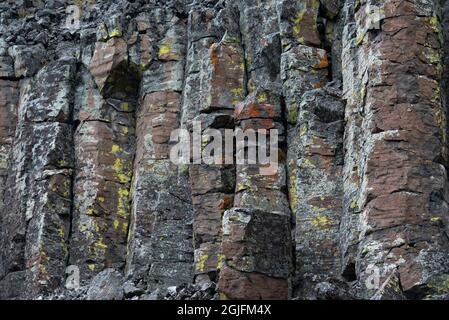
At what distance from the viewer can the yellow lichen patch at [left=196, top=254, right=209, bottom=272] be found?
61969 mm

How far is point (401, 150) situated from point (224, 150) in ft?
21.9

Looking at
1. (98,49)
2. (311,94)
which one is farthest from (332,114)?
(98,49)

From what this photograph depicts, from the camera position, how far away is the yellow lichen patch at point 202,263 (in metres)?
62.0

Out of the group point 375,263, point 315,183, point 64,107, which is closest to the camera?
point 375,263

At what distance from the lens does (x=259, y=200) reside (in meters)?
61.9

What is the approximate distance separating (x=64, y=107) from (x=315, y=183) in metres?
10.3

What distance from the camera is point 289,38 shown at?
2574 inches

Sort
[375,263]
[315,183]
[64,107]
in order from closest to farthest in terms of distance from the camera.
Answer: [375,263]
[315,183]
[64,107]

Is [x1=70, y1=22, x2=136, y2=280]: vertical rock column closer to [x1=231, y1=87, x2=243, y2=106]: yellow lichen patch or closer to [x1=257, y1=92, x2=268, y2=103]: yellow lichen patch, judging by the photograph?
[x1=231, y1=87, x2=243, y2=106]: yellow lichen patch

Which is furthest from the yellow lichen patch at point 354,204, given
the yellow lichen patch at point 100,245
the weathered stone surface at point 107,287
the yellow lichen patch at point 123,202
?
the yellow lichen patch at point 100,245

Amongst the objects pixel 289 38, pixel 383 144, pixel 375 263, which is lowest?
pixel 375 263

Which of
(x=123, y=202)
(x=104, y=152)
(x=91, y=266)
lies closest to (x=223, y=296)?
(x=91, y=266)

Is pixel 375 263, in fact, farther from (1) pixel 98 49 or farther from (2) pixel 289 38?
(1) pixel 98 49

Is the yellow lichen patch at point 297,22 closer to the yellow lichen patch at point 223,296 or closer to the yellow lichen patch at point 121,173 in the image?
the yellow lichen patch at point 121,173
